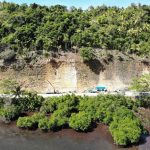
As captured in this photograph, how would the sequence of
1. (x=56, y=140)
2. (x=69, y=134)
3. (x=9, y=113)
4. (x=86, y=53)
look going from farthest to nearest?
(x=86, y=53), (x=9, y=113), (x=69, y=134), (x=56, y=140)

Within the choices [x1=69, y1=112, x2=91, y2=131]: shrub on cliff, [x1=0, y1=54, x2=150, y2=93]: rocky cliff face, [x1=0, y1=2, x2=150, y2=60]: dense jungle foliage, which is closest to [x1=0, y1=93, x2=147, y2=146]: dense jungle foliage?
[x1=69, y1=112, x2=91, y2=131]: shrub on cliff

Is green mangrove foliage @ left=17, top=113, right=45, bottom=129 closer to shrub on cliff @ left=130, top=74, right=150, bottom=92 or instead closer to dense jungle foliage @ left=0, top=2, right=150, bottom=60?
shrub on cliff @ left=130, top=74, right=150, bottom=92

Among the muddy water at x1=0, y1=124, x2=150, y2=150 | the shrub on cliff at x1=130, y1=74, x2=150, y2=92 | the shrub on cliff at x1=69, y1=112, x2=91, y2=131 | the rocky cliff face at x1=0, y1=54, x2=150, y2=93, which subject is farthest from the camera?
the rocky cliff face at x1=0, y1=54, x2=150, y2=93

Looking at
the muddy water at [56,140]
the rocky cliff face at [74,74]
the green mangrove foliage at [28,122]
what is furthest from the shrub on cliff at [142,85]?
the green mangrove foliage at [28,122]

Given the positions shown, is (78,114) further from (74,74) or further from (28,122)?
(74,74)

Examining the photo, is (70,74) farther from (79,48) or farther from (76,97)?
(76,97)

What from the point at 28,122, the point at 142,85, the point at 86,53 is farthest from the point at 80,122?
the point at 86,53
